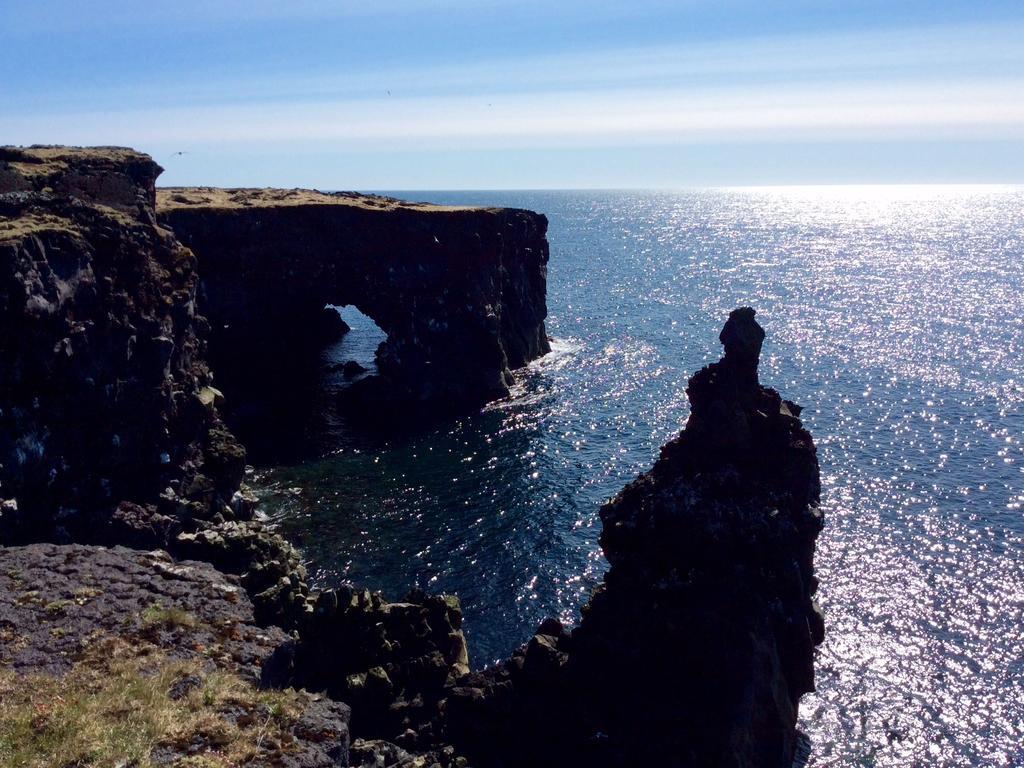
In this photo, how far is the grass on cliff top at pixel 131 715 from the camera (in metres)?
19.5

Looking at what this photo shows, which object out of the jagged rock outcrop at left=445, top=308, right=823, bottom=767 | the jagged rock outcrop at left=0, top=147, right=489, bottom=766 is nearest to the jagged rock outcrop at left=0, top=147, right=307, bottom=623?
the jagged rock outcrop at left=0, top=147, right=489, bottom=766

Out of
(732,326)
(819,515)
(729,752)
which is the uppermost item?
(732,326)

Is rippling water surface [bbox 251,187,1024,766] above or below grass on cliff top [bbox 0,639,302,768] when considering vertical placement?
below

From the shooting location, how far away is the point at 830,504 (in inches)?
2245

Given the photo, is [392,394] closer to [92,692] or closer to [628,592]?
[628,592]

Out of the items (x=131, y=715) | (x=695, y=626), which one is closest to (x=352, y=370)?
(x=695, y=626)

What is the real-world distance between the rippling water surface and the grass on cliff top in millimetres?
19503

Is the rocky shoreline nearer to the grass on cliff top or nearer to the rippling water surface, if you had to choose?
the grass on cliff top

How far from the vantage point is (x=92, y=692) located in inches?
877

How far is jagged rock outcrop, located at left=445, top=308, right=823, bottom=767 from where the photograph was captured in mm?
29656

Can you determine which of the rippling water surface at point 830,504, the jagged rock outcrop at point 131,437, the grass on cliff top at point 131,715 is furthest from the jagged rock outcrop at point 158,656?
the rippling water surface at point 830,504

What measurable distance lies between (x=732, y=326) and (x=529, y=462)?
3365 cm

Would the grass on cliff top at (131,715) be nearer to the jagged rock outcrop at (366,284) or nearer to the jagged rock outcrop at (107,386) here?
the jagged rock outcrop at (107,386)

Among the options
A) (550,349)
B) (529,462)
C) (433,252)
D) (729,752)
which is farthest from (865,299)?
(729,752)
